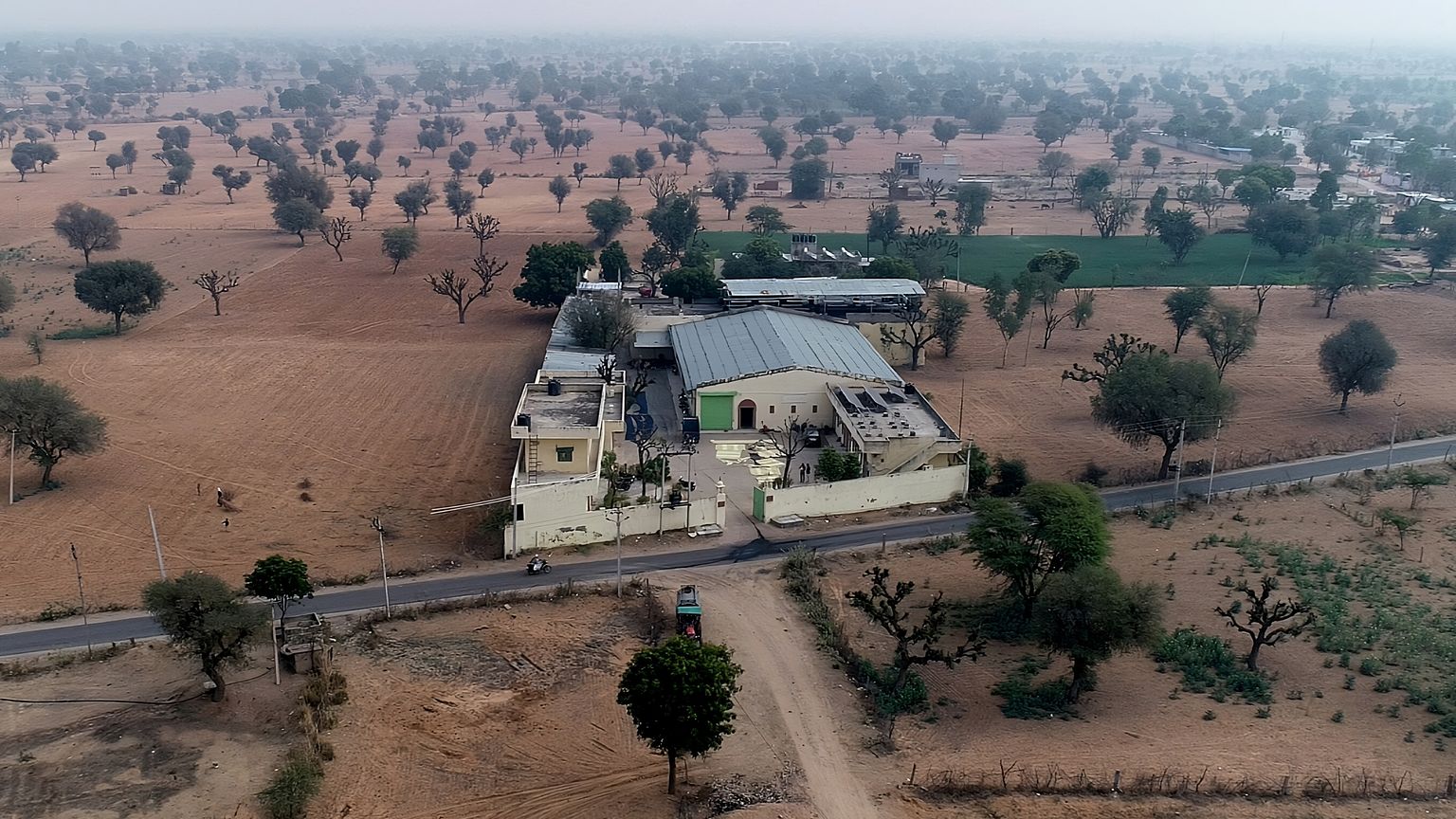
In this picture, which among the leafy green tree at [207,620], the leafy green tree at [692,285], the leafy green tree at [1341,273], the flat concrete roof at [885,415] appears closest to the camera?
the leafy green tree at [207,620]

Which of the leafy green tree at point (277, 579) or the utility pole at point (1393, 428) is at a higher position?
the leafy green tree at point (277, 579)

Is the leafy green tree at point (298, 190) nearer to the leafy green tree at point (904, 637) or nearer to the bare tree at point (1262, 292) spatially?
the bare tree at point (1262, 292)

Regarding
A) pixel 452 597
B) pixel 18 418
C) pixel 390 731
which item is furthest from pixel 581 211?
pixel 390 731

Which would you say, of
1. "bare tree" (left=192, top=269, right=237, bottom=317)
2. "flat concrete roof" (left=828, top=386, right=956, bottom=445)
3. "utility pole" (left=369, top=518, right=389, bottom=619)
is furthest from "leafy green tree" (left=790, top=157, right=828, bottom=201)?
"utility pole" (left=369, top=518, right=389, bottom=619)

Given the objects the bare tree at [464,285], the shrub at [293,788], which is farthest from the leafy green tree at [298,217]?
the shrub at [293,788]

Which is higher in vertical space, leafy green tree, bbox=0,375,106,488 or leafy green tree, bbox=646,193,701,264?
leafy green tree, bbox=646,193,701,264

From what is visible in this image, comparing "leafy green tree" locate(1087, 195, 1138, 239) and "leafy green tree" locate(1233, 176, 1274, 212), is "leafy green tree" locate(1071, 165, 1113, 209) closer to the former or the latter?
"leafy green tree" locate(1087, 195, 1138, 239)

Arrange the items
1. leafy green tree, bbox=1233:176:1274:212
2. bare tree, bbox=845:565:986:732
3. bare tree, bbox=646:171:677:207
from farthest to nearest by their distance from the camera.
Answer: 1. bare tree, bbox=646:171:677:207
2. leafy green tree, bbox=1233:176:1274:212
3. bare tree, bbox=845:565:986:732

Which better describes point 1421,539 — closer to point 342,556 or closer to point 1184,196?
point 342,556
